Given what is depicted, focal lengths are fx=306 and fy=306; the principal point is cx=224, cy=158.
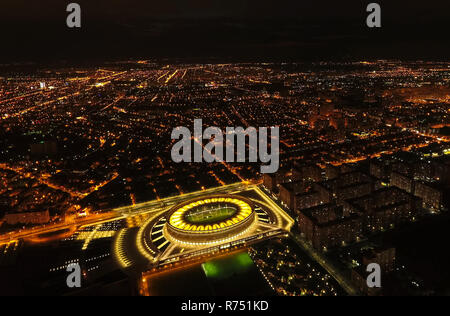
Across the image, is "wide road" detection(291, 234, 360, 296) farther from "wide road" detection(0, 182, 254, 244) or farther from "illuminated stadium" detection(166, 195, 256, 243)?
"wide road" detection(0, 182, 254, 244)

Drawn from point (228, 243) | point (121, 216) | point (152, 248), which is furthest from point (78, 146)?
point (228, 243)

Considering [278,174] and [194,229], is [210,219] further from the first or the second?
[278,174]

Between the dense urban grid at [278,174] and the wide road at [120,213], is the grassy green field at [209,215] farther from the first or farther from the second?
the wide road at [120,213]

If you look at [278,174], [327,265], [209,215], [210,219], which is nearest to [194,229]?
[210,219]

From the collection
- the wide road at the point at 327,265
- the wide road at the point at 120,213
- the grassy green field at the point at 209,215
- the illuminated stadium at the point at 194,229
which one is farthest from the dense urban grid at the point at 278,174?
the grassy green field at the point at 209,215

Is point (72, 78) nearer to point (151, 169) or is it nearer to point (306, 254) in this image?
point (151, 169)

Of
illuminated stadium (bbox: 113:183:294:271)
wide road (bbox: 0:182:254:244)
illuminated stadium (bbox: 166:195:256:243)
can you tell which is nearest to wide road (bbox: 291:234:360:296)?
illuminated stadium (bbox: 113:183:294:271)
